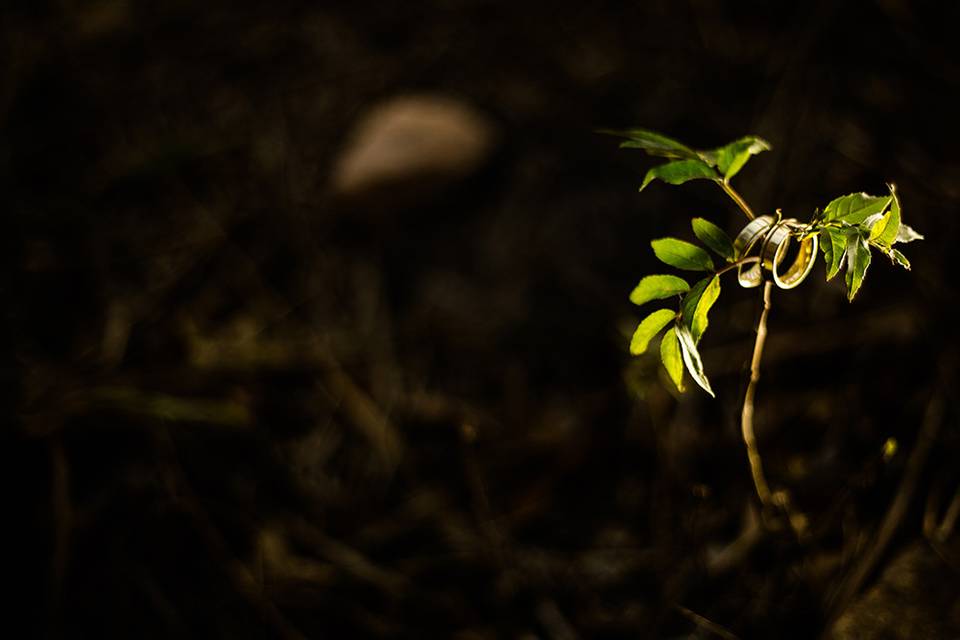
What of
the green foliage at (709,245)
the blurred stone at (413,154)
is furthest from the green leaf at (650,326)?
the blurred stone at (413,154)

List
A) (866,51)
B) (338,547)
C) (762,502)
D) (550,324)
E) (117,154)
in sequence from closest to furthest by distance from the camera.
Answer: (762,502)
(338,547)
(550,324)
(866,51)
(117,154)

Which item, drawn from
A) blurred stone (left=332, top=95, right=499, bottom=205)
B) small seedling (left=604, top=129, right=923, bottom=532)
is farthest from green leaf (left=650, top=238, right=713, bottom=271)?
blurred stone (left=332, top=95, right=499, bottom=205)

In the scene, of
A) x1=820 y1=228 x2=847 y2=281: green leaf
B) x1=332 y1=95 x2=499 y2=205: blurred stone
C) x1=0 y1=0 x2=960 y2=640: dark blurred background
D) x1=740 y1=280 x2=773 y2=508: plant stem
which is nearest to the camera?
x1=820 y1=228 x2=847 y2=281: green leaf

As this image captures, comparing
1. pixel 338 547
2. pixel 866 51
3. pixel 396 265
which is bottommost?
pixel 338 547

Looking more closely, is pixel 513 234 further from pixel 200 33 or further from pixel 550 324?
pixel 200 33

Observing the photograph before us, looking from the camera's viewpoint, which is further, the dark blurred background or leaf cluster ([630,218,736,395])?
the dark blurred background

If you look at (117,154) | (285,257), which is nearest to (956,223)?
(285,257)

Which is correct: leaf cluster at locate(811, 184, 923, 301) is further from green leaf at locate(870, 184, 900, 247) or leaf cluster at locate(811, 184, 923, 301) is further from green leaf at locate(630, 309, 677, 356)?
green leaf at locate(630, 309, 677, 356)

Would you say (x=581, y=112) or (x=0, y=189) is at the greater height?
(x=581, y=112)
